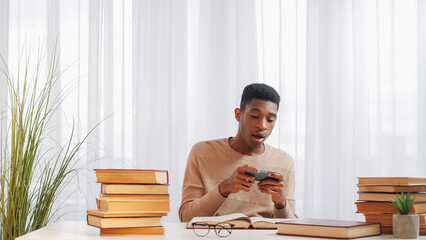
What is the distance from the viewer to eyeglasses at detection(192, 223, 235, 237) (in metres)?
1.79

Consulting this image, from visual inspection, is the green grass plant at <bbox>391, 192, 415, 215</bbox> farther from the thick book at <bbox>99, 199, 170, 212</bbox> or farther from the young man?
the young man

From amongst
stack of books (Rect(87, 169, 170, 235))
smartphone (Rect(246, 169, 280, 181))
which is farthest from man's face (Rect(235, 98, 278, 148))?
stack of books (Rect(87, 169, 170, 235))

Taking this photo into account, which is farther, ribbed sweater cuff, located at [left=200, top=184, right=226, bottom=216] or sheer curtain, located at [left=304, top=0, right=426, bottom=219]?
sheer curtain, located at [left=304, top=0, right=426, bottom=219]

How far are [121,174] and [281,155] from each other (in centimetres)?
129

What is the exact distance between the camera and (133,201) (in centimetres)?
176

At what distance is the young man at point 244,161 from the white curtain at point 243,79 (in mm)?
663

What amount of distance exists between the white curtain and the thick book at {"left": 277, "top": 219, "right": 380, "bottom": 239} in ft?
5.57

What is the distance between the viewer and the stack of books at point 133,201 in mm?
1748

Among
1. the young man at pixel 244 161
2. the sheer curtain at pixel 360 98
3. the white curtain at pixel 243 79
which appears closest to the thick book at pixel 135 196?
the young man at pixel 244 161

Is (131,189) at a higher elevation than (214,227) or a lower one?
higher

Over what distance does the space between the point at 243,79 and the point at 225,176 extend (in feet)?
3.09

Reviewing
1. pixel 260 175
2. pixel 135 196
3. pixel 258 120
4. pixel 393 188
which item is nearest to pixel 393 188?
pixel 393 188

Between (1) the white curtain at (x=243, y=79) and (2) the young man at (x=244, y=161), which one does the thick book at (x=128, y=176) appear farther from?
(1) the white curtain at (x=243, y=79)

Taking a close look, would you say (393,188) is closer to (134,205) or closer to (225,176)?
(134,205)
